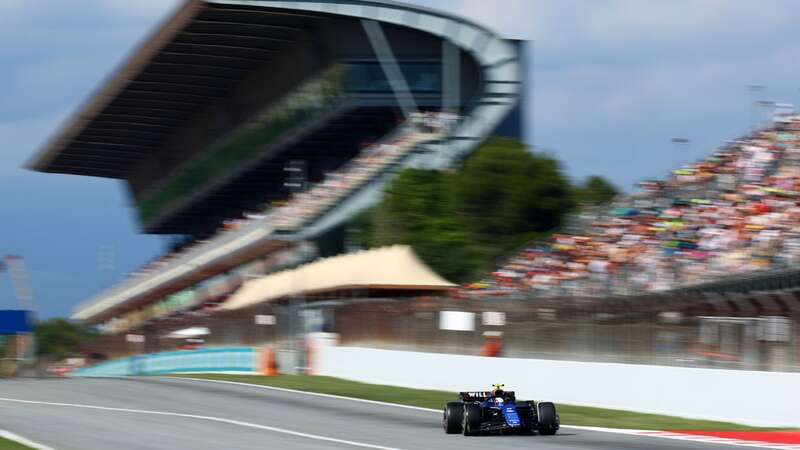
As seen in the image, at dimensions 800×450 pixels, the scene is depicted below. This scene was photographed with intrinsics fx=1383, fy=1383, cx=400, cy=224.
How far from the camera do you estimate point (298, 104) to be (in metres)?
54.5

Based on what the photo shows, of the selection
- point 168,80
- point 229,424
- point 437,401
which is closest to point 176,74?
point 168,80

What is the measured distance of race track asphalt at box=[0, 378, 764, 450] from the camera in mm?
16172

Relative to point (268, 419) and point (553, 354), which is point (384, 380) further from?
point (268, 419)

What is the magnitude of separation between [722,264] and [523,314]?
4.54 metres

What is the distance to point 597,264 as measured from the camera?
102 ft

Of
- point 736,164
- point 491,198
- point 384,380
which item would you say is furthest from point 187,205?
point 736,164

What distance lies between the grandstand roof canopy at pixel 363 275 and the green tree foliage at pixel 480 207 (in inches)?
77.3

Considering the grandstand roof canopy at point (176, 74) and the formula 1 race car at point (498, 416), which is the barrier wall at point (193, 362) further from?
the formula 1 race car at point (498, 416)

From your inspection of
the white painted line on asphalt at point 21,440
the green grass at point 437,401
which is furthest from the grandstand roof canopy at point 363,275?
the white painted line on asphalt at point 21,440

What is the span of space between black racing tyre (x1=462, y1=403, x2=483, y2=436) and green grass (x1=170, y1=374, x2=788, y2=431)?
339cm

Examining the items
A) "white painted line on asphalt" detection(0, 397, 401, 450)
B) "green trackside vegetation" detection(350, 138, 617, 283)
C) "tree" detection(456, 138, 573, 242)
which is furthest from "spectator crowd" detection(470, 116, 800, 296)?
"white painted line on asphalt" detection(0, 397, 401, 450)

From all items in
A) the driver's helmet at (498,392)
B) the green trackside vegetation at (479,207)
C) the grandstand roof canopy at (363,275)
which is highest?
the green trackside vegetation at (479,207)

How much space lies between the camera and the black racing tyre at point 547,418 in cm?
1738

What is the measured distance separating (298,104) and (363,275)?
15.8 m
